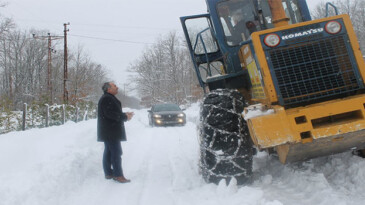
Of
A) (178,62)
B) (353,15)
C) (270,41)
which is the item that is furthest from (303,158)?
(353,15)

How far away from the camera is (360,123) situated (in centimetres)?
287

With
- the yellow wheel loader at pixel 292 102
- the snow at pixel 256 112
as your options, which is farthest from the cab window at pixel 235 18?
the snow at pixel 256 112

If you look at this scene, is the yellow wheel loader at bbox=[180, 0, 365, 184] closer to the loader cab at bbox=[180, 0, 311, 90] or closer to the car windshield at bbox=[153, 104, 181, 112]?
the loader cab at bbox=[180, 0, 311, 90]

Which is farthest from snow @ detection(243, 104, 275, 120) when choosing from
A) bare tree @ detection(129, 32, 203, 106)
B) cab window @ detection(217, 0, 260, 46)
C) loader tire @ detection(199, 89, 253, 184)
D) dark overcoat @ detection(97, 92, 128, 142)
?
bare tree @ detection(129, 32, 203, 106)

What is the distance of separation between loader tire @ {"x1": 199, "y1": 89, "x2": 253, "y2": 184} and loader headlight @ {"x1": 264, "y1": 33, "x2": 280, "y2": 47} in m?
0.90

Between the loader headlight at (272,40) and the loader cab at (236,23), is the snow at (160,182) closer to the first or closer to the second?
the loader cab at (236,23)

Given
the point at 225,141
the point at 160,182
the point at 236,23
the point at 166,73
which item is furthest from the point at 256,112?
the point at 166,73

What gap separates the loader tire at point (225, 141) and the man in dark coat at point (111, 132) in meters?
1.51

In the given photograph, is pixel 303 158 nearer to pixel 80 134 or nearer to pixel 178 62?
pixel 80 134

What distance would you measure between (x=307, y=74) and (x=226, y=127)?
117 centimetres

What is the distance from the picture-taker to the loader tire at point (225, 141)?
3.71 meters

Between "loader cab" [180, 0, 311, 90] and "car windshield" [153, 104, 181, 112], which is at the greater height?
"car windshield" [153, 104, 181, 112]

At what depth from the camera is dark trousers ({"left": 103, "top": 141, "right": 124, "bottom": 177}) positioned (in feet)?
15.1

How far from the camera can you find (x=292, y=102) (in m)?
3.21
